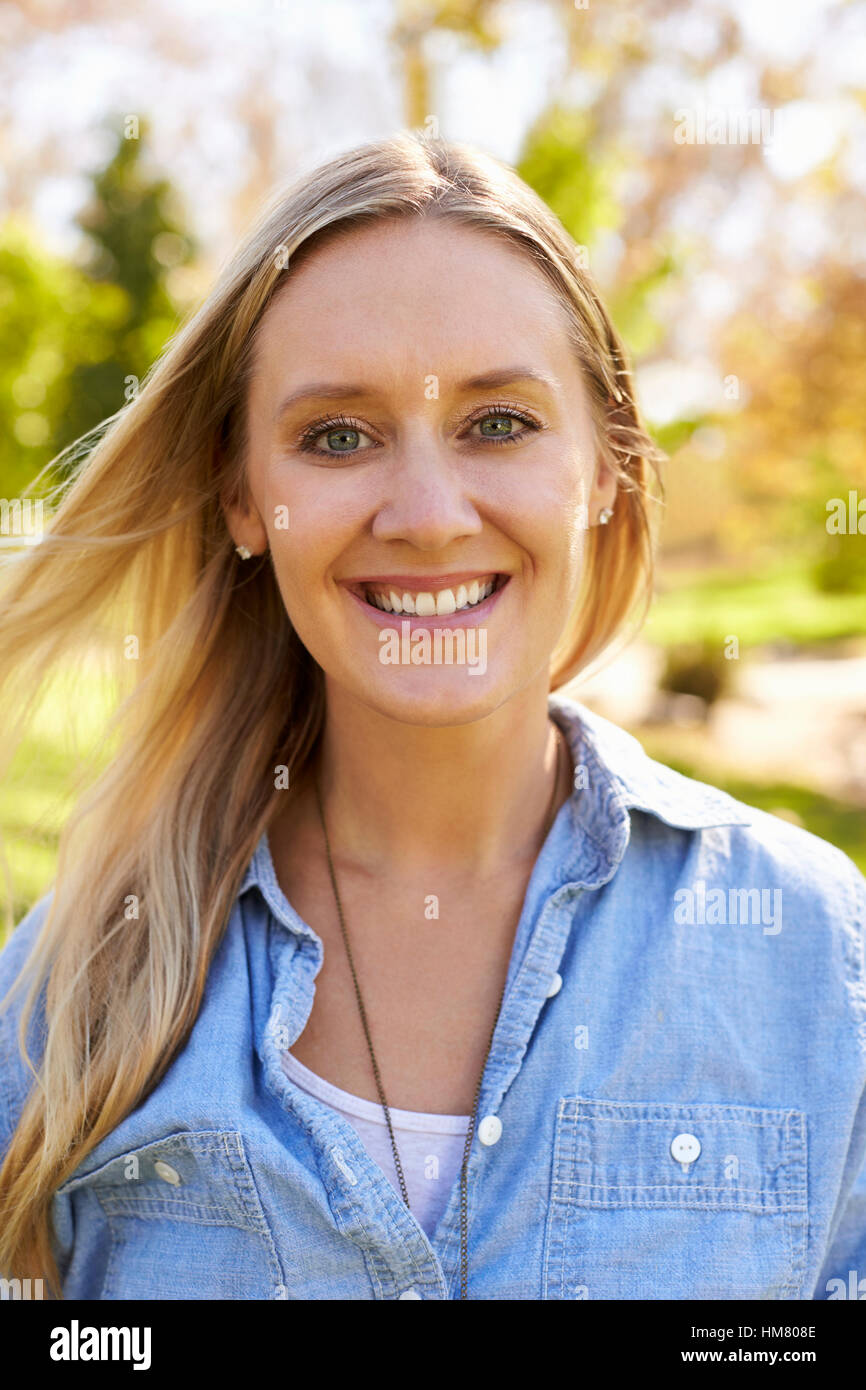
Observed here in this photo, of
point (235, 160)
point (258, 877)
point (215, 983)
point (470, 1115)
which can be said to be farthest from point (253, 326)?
point (235, 160)

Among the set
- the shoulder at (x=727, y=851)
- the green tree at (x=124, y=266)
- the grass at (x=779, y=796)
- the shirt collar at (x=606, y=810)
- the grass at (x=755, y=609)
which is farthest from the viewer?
the grass at (x=755, y=609)

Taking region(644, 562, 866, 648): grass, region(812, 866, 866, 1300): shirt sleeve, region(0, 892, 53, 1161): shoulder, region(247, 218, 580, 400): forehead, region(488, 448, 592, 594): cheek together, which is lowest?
region(812, 866, 866, 1300): shirt sleeve

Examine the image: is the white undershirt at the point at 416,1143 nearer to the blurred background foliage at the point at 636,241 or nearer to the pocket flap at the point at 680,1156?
the pocket flap at the point at 680,1156

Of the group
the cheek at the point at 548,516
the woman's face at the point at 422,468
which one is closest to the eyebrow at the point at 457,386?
the woman's face at the point at 422,468

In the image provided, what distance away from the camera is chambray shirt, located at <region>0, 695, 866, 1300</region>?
1.79 metres

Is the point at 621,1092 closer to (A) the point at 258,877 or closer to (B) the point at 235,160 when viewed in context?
(A) the point at 258,877

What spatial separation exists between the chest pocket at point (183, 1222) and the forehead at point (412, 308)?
1.13 metres

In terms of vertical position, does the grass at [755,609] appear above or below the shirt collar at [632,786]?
above

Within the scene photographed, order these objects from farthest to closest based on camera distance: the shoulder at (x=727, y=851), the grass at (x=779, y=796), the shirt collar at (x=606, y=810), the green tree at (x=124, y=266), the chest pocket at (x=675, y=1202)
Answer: the green tree at (x=124, y=266), the grass at (x=779, y=796), the shirt collar at (x=606, y=810), the shoulder at (x=727, y=851), the chest pocket at (x=675, y=1202)

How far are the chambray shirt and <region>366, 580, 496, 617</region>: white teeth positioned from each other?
1.60 feet

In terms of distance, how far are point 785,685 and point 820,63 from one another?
22.3ft

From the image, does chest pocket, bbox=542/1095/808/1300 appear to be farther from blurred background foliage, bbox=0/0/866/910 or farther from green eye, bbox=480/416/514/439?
blurred background foliage, bbox=0/0/866/910

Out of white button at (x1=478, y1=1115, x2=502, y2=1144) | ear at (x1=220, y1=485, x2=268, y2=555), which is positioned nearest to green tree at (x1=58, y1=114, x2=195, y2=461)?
ear at (x1=220, y1=485, x2=268, y2=555)

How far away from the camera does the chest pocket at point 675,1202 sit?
5.83ft
